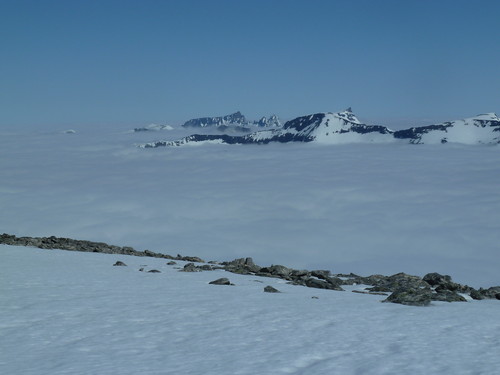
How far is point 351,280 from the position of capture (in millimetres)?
28594

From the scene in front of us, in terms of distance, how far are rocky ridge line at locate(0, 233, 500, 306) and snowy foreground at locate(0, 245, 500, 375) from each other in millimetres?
1321

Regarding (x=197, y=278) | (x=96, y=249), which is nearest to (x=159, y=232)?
(x=96, y=249)

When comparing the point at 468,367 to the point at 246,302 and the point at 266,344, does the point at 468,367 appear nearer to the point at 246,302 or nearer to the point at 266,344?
the point at 266,344

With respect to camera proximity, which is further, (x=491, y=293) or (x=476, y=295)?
(x=491, y=293)

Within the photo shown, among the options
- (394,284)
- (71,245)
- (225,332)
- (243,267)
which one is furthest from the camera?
(71,245)

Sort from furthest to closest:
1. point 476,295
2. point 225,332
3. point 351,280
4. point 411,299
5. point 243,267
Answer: point 243,267 → point 351,280 → point 476,295 → point 411,299 → point 225,332

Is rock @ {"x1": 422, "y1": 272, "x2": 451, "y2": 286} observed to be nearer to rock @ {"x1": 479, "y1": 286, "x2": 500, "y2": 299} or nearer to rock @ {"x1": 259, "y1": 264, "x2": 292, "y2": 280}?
rock @ {"x1": 479, "y1": 286, "x2": 500, "y2": 299}

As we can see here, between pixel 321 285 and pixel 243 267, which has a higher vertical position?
pixel 243 267

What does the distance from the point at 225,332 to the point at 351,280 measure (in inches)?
664

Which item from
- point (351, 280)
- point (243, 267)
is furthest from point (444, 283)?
point (243, 267)

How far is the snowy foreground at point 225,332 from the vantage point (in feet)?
33.5

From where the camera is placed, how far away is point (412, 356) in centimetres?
1048

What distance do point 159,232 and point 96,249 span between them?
165124 mm

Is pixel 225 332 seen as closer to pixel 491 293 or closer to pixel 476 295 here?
pixel 476 295
